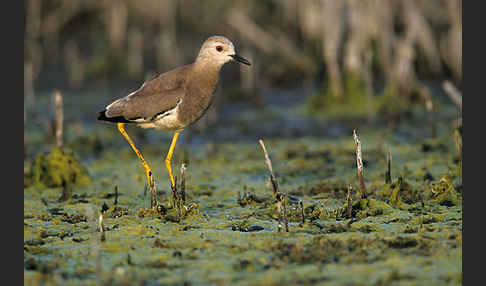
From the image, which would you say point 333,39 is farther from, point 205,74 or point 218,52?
point 205,74

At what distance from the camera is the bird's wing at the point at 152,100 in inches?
266

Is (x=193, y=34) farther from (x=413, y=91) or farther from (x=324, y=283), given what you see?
(x=324, y=283)

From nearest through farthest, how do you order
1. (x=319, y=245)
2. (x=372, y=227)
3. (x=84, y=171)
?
(x=319, y=245), (x=372, y=227), (x=84, y=171)

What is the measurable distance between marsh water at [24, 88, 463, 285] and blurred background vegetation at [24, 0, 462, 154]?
1.65 ft

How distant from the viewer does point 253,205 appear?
22.4 feet

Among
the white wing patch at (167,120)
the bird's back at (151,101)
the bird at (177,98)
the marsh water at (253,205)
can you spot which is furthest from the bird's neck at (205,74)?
the marsh water at (253,205)

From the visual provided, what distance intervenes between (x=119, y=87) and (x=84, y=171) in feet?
17.7

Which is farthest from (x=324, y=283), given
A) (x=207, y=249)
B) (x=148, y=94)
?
(x=148, y=94)

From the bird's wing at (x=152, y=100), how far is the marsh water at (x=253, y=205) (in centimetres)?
85

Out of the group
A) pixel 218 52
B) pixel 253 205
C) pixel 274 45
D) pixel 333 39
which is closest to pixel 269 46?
pixel 274 45

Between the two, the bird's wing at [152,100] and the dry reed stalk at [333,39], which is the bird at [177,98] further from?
the dry reed stalk at [333,39]

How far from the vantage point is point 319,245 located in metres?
5.26

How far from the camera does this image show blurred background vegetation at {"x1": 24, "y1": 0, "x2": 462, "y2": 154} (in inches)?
450

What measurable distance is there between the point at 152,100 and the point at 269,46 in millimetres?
Answer: 6435
